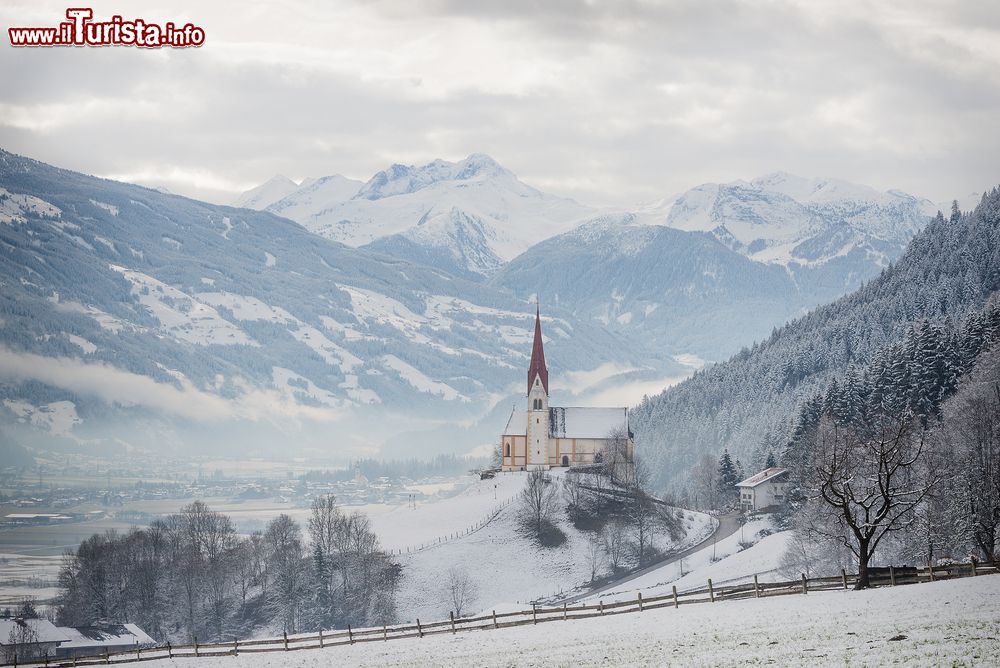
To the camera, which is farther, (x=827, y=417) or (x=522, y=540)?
(x=522, y=540)

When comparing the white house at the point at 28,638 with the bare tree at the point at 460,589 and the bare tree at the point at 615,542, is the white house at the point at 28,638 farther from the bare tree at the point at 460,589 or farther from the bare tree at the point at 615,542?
the bare tree at the point at 615,542

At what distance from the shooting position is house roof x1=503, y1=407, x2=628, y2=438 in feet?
627

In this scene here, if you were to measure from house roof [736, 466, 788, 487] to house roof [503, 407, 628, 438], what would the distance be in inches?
1005

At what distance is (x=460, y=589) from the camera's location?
5561 inches

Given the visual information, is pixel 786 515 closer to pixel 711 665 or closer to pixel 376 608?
pixel 376 608

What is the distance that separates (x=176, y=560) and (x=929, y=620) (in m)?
108

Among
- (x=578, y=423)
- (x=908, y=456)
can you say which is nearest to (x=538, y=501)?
(x=578, y=423)

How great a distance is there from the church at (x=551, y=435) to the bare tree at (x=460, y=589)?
44241 millimetres

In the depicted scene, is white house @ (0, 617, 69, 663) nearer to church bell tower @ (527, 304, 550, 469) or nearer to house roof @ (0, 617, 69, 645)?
house roof @ (0, 617, 69, 645)

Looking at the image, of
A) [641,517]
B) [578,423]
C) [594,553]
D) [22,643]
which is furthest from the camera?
[578,423]

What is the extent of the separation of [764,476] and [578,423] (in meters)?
32.9

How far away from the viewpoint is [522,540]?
156 meters

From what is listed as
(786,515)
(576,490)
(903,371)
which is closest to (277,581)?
(576,490)

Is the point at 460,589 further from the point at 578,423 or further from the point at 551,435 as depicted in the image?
the point at 578,423
